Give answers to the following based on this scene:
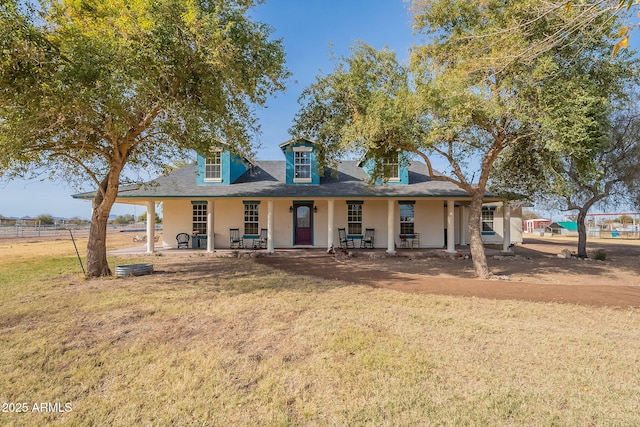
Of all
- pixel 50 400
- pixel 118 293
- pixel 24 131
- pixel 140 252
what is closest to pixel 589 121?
pixel 50 400

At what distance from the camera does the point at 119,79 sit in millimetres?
6379

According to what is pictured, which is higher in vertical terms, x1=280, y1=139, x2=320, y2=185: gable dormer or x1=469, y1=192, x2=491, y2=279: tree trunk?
x1=280, y1=139, x2=320, y2=185: gable dormer

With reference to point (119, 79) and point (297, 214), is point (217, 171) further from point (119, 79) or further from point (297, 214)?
point (119, 79)

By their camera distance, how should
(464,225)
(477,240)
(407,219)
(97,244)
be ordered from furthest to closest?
(464,225) < (407,219) < (477,240) < (97,244)

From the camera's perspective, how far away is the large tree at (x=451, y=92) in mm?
7789

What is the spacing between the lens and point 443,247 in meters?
15.9

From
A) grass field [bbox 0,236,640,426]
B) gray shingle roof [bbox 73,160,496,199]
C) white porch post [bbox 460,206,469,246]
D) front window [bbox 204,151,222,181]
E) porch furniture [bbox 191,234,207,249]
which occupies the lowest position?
grass field [bbox 0,236,640,426]

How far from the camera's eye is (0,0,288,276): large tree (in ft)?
19.5

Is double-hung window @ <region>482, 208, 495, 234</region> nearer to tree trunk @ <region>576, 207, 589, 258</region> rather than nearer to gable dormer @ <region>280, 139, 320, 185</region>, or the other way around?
tree trunk @ <region>576, 207, 589, 258</region>

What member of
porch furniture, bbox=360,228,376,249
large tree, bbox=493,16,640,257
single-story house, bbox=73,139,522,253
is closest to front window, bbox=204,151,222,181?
single-story house, bbox=73,139,522,253

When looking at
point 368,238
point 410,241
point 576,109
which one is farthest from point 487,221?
point 576,109

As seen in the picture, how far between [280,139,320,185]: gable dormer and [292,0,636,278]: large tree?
13.7 feet

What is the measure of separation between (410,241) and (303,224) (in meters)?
5.38

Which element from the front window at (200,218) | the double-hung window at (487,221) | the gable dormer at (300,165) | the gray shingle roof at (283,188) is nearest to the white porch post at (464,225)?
the double-hung window at (487,221)
